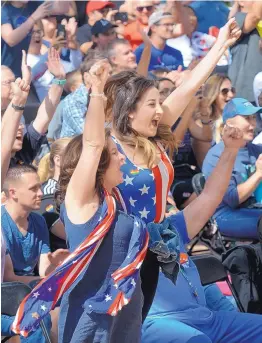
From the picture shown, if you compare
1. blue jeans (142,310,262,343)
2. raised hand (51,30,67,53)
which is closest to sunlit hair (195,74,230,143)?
raised hand (51,30,67,53)

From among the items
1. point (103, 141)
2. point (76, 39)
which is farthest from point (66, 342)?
point (76, 39)

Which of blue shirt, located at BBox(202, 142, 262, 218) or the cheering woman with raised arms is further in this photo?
blue shirt, located at BBox(202, 142, 262, 218)

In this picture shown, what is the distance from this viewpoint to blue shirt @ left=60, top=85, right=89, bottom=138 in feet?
21.3

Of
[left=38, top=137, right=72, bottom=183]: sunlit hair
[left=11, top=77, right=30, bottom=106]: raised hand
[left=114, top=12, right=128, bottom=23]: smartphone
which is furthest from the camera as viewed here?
[left=114, top=12, right=128, bottom=23]: smartphone

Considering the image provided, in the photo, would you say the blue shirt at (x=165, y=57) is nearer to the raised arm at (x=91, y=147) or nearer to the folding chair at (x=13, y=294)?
the folding chair at (x=13, y=294)

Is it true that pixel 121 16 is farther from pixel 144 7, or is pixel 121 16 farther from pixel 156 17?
pixel 156 17

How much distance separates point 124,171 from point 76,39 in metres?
5.13

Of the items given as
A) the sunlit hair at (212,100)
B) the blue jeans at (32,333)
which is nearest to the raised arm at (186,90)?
the blue jeans at (32,333)

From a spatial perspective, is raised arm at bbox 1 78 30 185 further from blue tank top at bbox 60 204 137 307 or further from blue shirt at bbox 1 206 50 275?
blue tank top at bbox 60 204 137 307

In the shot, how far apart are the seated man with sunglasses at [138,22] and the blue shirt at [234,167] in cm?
304

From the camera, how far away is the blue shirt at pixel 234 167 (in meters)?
5.97

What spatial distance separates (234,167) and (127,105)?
2359mm

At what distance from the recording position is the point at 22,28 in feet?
25.7

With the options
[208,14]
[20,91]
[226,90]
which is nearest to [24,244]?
[20,91]
